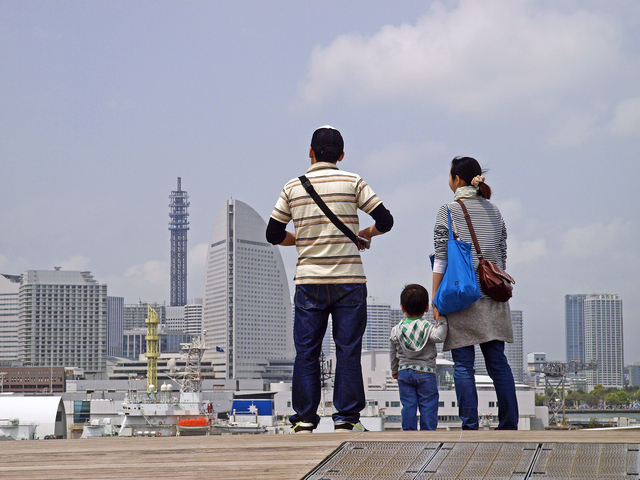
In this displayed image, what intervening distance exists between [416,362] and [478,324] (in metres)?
0.66

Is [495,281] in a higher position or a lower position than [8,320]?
higher

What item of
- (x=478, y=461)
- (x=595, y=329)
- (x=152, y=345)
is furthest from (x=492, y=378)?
(x=595, y=329)

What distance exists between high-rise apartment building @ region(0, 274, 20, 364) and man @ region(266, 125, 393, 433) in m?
158

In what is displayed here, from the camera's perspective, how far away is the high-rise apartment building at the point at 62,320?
14588 cm

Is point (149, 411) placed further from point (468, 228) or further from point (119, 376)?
point (119, 376)

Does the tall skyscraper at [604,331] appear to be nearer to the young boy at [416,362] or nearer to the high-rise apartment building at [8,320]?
the high-rise apartment building at [8,320]

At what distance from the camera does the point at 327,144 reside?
5152mm

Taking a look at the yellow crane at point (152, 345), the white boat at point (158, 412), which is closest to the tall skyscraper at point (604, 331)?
the yellow crane at point (152, 345)

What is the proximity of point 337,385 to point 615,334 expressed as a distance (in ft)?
551

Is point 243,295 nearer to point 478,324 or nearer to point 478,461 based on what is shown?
point 478,324

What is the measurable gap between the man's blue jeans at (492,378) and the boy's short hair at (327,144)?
151 cm

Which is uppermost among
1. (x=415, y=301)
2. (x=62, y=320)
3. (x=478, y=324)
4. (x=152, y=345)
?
(x=415, y=301)

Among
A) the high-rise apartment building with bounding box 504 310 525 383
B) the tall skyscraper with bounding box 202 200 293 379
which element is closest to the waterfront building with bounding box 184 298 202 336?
the tall skyscraper with bounding box 202 200 293 379

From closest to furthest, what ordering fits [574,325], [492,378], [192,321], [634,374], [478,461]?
[478,461] → [492,378] → [634,374] → [574,325] → [192,321]
